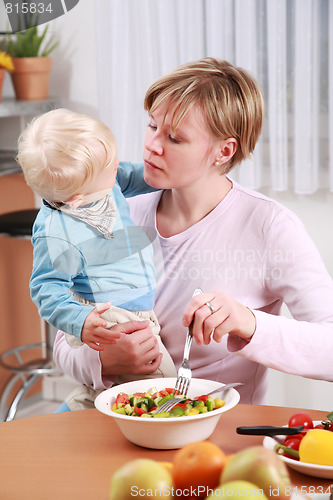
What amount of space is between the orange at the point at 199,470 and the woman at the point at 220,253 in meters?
Result: 0.39

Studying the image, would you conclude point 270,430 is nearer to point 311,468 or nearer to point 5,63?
point 311,468

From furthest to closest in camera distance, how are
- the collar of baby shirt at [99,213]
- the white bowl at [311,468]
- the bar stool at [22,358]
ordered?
the bar stool at [22,358], the collar of baby shirt at [99,213], the white bowl at [311,468]

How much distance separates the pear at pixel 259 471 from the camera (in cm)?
52

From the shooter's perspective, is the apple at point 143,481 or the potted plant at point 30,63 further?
the potted plant at point 30,63

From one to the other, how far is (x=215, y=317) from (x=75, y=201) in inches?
9.8

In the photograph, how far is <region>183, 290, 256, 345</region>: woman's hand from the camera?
924mm

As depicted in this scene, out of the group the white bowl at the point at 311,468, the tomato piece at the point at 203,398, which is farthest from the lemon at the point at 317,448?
the tomato piece at the point at 203,398

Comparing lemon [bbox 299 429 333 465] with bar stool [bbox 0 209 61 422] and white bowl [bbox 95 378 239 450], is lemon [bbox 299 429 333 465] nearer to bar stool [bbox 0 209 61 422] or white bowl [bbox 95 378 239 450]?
white bowl [bbox 95 378 239 450]

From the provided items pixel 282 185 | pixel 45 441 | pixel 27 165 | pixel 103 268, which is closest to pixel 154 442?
pixel 45 441

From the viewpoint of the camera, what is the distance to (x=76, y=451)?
0.86 m

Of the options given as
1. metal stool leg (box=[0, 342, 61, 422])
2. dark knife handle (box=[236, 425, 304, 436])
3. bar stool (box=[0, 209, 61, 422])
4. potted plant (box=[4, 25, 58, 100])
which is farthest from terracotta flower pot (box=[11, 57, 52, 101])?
dark knife handle (box=[236, 425, 304, 436])

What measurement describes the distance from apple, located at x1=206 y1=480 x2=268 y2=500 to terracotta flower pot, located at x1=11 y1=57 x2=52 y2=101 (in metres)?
1.90

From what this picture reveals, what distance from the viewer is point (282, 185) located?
2.04 m

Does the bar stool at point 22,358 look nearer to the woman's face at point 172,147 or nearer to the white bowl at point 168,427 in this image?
the woman's face at point 172,147
